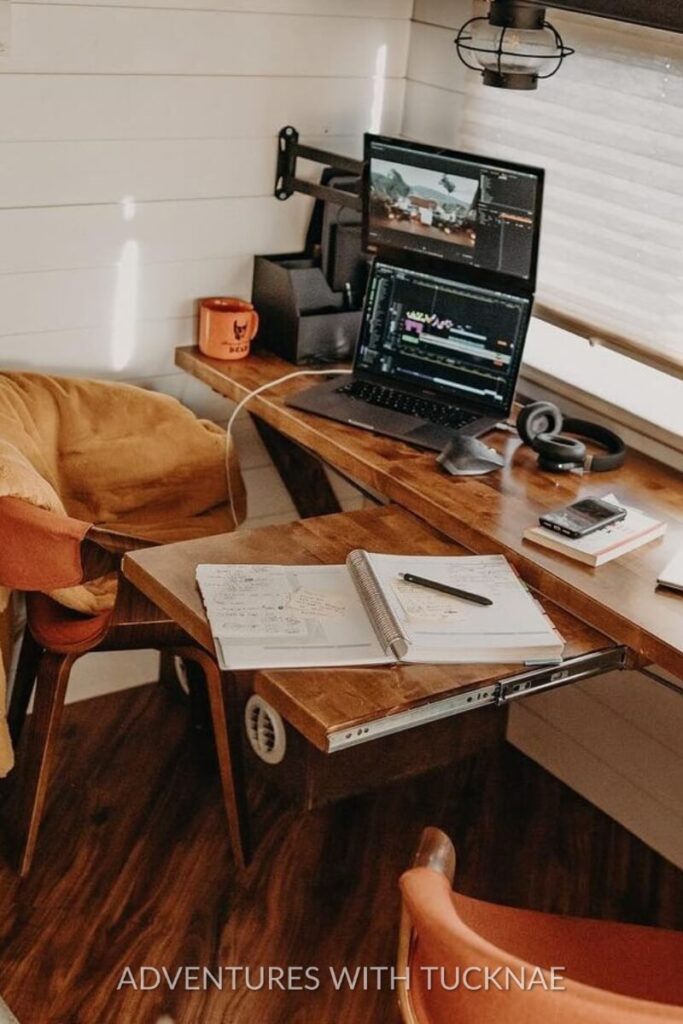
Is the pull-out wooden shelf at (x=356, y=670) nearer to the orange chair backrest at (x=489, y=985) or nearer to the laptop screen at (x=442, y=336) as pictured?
the orange chair backrest at (x=489, y=985)

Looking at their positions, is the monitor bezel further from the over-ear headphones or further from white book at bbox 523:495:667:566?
white book at bbox 523:495:667:566

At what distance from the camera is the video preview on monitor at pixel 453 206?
8.45 ft

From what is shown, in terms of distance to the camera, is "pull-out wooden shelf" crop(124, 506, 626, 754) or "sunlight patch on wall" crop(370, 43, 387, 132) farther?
"sunlight patch on wall" crop(370, 43, 387, 132)

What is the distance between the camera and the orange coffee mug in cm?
294

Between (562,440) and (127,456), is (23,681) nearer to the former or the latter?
(127,456)

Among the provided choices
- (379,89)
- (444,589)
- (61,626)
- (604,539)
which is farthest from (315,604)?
(379,89)

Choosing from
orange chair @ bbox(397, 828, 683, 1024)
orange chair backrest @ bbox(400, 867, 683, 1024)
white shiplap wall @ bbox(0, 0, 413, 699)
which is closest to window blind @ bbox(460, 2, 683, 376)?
white shiplap wall @ bbox(0, 0, 413, 699)

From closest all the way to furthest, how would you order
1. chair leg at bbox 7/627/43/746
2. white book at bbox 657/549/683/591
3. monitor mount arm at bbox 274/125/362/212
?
white book at bbox 657/549/683/591 → chair leg at bbox 7/627/43/746 → monitor mount arm at bbox 274/125/362/212

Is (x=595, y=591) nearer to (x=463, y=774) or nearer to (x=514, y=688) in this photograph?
(x=514, y=688)

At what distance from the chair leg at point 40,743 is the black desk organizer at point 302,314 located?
935mm

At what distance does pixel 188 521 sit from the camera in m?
2.79

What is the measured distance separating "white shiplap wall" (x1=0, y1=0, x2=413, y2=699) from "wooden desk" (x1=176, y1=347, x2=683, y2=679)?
240 millimetres

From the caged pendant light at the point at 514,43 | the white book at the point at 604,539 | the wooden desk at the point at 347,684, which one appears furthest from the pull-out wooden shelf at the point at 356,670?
the caged pendant light at the point at 514,43

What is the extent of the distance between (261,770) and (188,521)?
57cm
